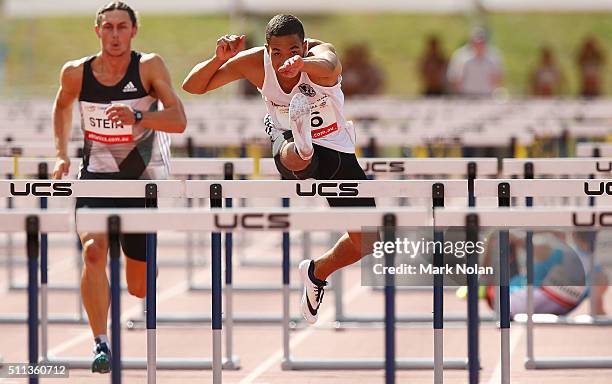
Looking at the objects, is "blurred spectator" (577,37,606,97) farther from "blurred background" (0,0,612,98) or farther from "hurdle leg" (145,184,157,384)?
"hurdle leg" (145,184,157,384)

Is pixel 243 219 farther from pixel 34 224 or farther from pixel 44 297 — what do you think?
pixel 44 297

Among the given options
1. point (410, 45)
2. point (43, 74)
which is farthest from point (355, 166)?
point (410, 45)

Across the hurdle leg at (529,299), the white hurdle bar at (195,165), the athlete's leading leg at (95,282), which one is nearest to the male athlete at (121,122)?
the white hurdle bar at (195,165)

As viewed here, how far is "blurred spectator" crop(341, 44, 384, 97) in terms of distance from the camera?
97.2ft

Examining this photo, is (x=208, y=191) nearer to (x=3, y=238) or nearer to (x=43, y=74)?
(x=3, y=238)

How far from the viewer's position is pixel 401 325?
A: 1153 cm

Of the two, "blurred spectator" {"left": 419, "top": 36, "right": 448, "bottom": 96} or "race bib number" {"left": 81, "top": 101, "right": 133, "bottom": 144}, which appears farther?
"blurred spectator" {"left": 419, "top": 36, "right": 448, "bottom": 96}

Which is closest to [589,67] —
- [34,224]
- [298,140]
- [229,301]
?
[229,301]

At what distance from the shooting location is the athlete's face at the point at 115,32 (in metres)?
9.03

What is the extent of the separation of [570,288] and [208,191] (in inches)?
163

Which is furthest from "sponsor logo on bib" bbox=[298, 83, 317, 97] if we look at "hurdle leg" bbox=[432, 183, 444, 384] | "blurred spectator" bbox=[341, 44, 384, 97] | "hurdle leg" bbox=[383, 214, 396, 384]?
"blurred spectator" bbox=[341, 44, 384, 97]

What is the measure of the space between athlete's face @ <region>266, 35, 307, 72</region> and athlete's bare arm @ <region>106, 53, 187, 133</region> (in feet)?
2.90

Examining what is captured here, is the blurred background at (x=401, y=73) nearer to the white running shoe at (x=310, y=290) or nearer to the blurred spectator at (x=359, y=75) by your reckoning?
the blurred spectator at (x=359, y=75)

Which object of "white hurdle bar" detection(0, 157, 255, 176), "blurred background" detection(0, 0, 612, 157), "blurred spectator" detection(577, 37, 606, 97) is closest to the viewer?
"white hurdle bar" detection(0, 157, 255, 176)
